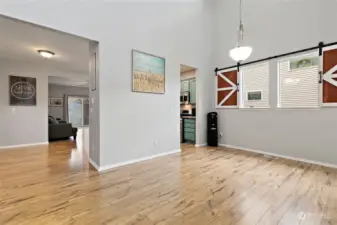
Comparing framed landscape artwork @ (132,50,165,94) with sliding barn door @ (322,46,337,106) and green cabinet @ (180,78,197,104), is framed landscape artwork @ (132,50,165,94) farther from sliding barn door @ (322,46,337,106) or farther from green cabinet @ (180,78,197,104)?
sliding barn door @ (322,46,337,106)

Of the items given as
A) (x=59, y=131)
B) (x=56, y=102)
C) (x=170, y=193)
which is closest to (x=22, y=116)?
(x=59, y=131)

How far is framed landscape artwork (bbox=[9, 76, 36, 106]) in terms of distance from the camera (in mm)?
5745

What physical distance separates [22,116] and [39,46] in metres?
2.66

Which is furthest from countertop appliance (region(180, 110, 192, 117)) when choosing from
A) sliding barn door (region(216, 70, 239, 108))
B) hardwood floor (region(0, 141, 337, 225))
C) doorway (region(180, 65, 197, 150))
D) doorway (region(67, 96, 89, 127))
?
doorway (region(67, 96, 89, 127))

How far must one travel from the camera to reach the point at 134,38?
3982 mm

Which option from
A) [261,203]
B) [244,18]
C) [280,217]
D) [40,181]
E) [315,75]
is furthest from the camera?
[244,18]

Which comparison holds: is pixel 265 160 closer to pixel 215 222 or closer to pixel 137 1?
pixel 215 222

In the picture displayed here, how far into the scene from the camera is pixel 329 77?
3.73 m

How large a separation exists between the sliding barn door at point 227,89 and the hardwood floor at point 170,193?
205 centimetres

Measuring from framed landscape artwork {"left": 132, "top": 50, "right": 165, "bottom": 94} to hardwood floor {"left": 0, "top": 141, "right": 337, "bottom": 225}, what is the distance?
5.35 ft

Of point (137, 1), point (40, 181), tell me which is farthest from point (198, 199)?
point (137, 1)

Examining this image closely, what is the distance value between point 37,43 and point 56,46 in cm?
37

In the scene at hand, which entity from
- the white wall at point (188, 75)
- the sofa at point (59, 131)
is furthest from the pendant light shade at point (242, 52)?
the sofa at point (59, 131)

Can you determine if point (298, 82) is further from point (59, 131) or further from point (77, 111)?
point (77, 111)
